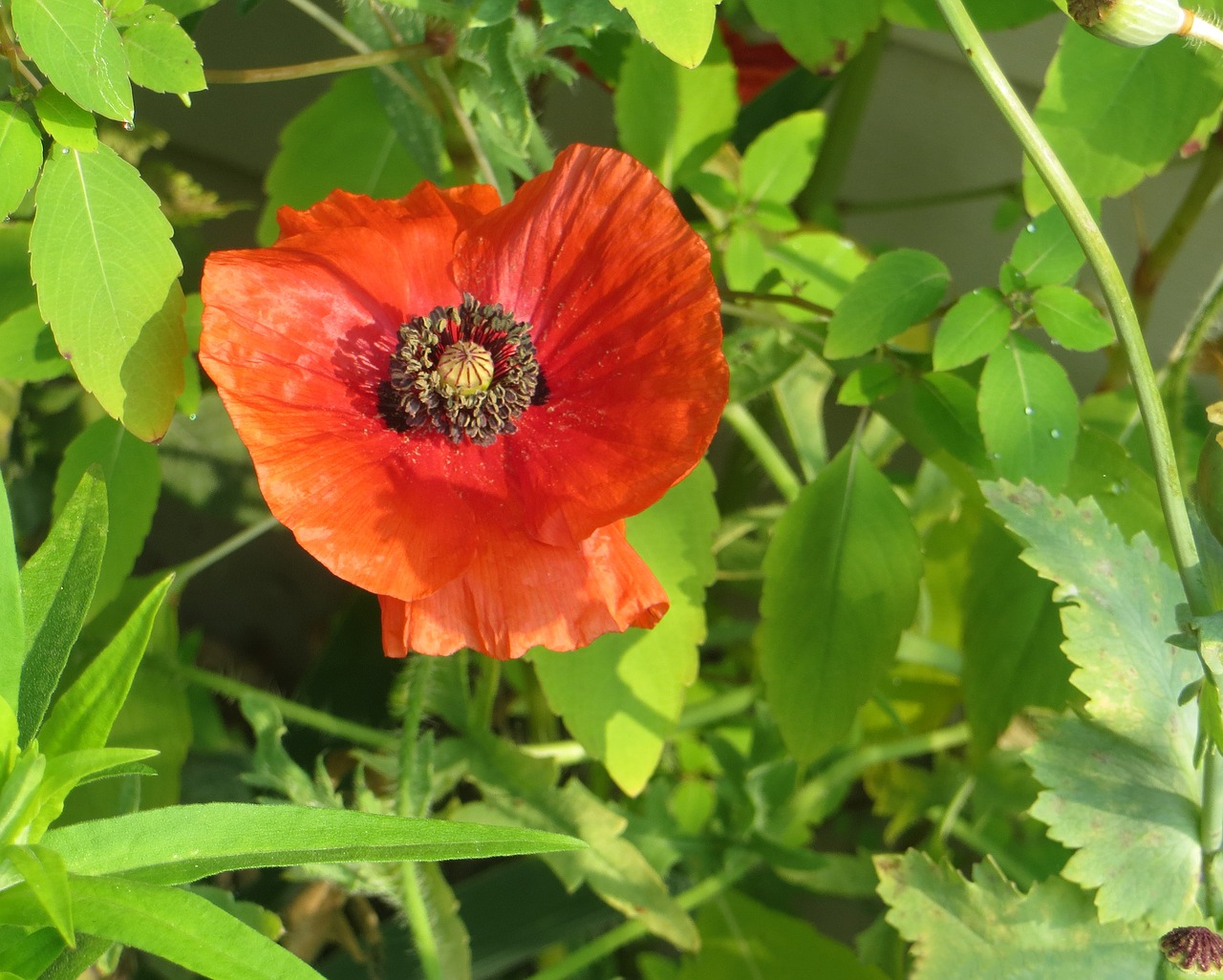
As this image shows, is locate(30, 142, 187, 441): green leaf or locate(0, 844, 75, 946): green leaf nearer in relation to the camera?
locate(0, 844, 75, 946): green leaf

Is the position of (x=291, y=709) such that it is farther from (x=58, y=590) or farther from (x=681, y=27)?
(x=681, y=27)

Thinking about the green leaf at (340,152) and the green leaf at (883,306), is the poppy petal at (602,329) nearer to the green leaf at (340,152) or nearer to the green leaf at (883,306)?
the green leaf at (883,306)

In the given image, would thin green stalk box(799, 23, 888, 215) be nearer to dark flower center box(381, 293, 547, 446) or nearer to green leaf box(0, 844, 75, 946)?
dark flower center box(381, 293, 547, 446)

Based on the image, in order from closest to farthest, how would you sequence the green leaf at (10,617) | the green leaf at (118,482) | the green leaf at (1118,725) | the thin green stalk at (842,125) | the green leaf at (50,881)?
the green leaf at (50,881)
the green leaf at (10,617)
the green leaf at (1118,725)
the green leaf at (118,482)
the thin green stalk at (842,125)

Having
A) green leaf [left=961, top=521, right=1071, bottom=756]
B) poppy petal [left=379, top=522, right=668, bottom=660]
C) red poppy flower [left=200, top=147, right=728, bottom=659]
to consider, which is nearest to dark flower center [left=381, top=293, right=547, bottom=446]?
red poppy flower [left=200, top=147, right=728, bottom=659]

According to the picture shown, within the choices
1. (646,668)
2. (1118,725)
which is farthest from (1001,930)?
(646,668)

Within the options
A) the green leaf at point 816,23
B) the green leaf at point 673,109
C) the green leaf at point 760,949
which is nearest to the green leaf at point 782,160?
the green leaf at point 673,109

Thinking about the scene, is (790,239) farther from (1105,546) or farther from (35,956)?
(35,956)
